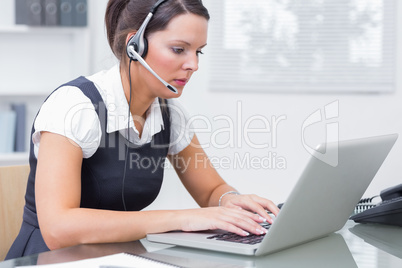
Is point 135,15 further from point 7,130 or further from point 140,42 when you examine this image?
point 7,130

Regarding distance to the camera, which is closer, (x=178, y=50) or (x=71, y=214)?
(x=71, y=214)

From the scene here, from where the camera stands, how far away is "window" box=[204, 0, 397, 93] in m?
3.13

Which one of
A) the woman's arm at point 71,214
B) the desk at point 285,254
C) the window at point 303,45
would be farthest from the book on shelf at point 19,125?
the desk at point 285,254

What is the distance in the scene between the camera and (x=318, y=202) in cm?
98

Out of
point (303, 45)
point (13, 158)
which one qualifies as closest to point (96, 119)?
point (13, 158)

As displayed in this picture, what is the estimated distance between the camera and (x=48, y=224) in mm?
1119

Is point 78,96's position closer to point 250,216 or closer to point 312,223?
point 250,216

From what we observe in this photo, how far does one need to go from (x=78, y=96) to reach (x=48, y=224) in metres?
0.35

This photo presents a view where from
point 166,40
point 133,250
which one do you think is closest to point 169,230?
point 133,250

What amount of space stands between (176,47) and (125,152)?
31 centimetres

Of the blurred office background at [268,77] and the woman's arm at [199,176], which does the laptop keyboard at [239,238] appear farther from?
the blurred office background at [268,77]

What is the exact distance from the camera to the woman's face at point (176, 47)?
1375 mm

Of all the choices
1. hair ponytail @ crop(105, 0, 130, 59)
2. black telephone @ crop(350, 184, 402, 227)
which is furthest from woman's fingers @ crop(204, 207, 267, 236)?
hair ponytail @ crop(105, 0, 130, 59)

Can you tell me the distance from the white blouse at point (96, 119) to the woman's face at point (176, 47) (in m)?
0.12
